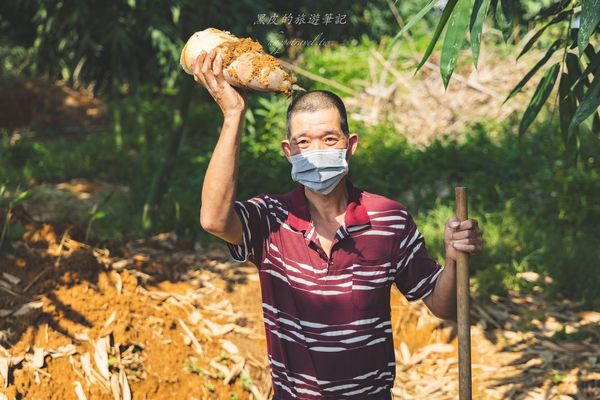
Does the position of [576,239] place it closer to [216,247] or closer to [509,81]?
[216,247]

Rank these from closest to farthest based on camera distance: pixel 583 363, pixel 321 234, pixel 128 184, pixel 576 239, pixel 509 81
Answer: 1. pixel 321 234
2. pixel 583 363
3. pixel 576 239
4. pixel 128 184
5. pixel 509 81

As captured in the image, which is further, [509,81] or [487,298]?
[509,81]

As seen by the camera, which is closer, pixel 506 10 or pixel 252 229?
pixel 252 229

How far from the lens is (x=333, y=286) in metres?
2.24

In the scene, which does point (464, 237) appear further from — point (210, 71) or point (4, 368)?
point (4, 368)

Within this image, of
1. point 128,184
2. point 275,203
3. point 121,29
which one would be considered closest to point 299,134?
point 275,203

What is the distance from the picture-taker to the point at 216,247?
17.1ft

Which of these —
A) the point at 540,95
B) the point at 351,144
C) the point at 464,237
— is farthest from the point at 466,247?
A: the point at 540,95

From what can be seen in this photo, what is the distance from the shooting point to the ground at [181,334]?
360cm

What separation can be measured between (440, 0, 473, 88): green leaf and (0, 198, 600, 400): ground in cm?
221

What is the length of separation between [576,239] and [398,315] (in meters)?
1.93

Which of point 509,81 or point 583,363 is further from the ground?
point 509,81

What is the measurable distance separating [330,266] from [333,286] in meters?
0.06

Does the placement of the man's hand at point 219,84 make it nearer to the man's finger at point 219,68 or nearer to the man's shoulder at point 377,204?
the man's finger at point 219,68
